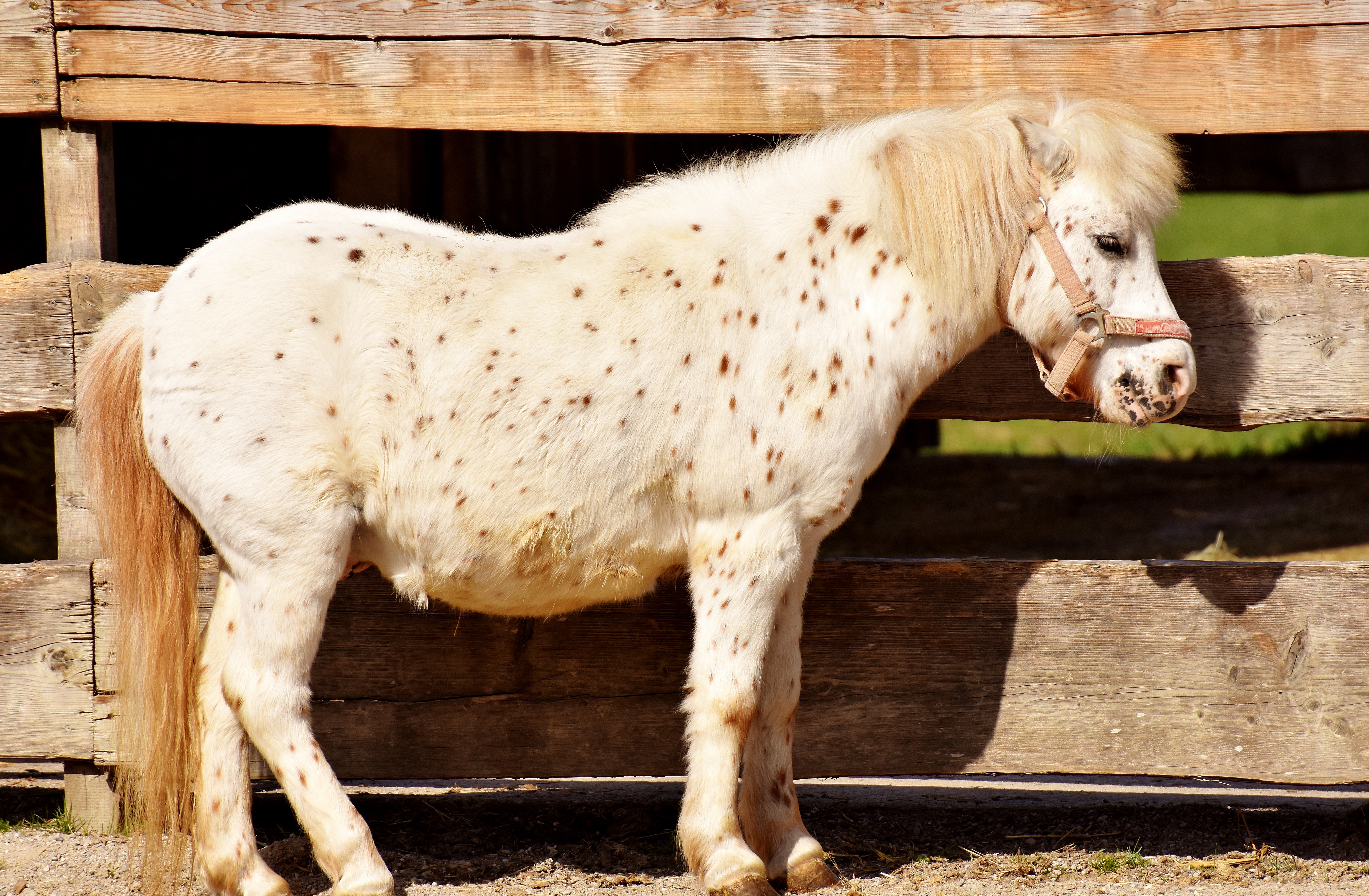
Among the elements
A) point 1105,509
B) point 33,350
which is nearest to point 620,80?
point 33,350

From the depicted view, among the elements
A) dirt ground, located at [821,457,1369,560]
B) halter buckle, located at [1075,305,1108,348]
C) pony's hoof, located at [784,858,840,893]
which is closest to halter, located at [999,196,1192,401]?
halter buckle, located at [1075,305,1108,348]

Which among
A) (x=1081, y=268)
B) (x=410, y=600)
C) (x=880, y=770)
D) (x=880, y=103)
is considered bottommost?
(x=880, y=770)

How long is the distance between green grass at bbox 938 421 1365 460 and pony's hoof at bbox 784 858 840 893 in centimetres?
538

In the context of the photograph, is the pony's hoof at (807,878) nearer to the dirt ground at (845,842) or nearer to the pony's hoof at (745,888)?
the dirt ground at (845,842)

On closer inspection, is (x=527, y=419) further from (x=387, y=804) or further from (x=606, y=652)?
Result: (x=387, y=804)

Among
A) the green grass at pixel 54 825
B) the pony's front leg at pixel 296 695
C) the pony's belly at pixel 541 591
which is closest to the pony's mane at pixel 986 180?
the pony's belly at pixel 541 591

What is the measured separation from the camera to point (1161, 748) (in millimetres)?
3199

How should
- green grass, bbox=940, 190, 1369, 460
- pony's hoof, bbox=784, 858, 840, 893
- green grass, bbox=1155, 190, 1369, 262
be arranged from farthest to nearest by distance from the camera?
green grass, bbox=1155, 190, 1369, 262 → green grass, bbox=940, 190, 1369, 460 → pony's hoof, bbox=784, 858, 840, 893

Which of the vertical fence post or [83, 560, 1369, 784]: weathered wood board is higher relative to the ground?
the vertical fence post

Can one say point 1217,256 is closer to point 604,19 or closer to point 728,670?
point 604,19

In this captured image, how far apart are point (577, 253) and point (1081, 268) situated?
120 cm

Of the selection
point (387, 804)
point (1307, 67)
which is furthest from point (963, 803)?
point (1307, 67)

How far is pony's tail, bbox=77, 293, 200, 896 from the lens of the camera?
2760mm

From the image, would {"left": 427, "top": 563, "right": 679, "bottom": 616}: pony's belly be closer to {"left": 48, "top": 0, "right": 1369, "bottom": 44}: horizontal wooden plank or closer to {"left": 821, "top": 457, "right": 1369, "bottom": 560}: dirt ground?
{"left": 48, "top": 0, "right": 1369, "bottom": 44}: horizontal wooden plank
